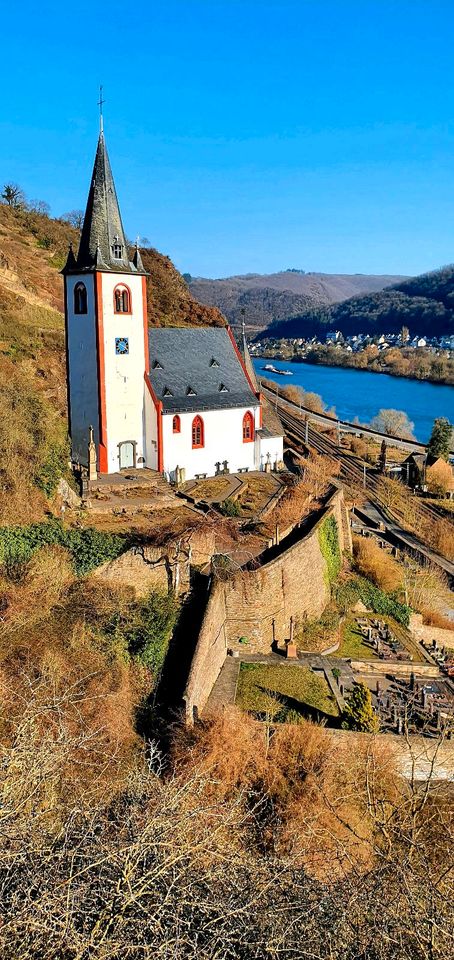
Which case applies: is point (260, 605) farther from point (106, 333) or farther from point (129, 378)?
point (106, 333)

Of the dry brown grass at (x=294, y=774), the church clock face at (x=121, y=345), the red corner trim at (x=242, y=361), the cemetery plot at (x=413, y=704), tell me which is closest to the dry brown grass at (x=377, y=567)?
the cemetery plot at (x=413, y=704)

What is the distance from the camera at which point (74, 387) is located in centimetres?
3125

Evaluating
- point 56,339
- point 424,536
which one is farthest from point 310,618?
point 56,339

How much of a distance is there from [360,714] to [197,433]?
18.1m

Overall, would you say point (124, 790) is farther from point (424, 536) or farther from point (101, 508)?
point (424, 536)

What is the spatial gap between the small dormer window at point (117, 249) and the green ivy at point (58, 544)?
14.5m

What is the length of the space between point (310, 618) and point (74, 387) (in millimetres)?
15609

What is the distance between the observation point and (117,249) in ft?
97.8

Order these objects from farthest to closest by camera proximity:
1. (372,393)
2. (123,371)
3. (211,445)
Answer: (372,393), (211,445), (123,371)

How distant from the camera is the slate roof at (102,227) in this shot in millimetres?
29359

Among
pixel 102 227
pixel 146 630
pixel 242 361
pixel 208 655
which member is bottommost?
pixel 208 655

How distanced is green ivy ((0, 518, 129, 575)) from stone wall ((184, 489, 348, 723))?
2929 mm

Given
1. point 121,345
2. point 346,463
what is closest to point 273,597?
point 121,345

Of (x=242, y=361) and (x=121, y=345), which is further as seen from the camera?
(x=242, y=361)
